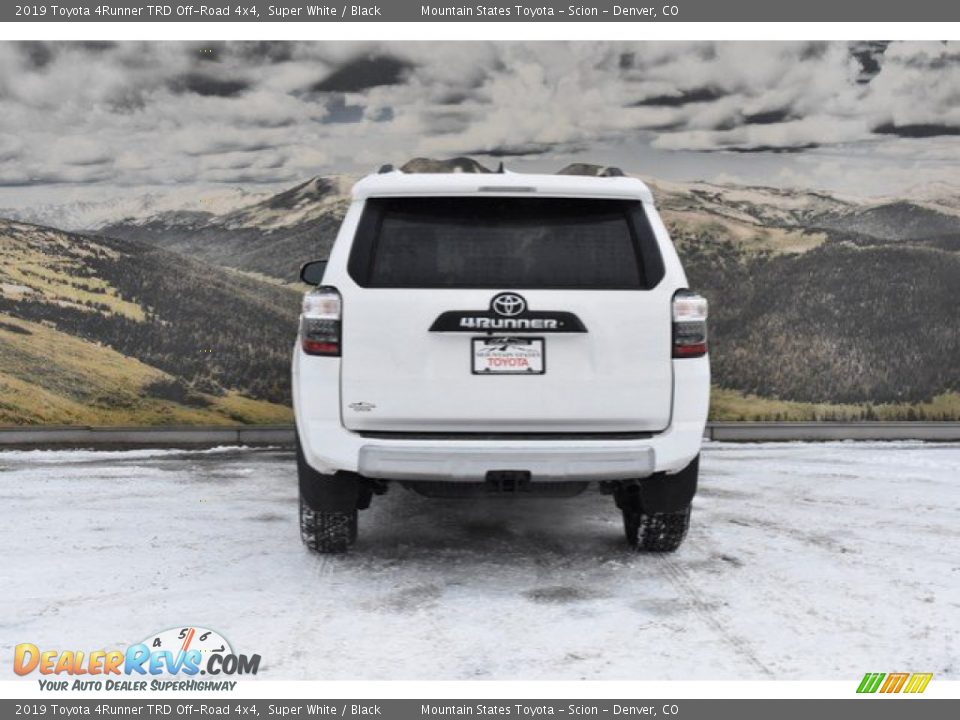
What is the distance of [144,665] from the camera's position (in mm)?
4305

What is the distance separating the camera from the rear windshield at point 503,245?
203 inches

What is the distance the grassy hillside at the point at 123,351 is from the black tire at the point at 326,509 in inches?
206

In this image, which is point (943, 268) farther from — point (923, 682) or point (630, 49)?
point (923, 682)

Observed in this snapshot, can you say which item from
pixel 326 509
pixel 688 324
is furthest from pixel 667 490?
pixel 326 509

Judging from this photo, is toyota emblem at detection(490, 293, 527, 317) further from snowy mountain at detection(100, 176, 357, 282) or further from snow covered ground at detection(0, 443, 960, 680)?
snowy mountain at detection(100, 176, 357, 282)

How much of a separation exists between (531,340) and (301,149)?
6.69 metres

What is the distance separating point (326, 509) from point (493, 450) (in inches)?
41.0

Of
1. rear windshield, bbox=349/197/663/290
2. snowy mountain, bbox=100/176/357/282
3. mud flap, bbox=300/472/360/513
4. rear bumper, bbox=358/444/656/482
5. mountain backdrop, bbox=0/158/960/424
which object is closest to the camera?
rear bumper, bbox=358/444/656/482

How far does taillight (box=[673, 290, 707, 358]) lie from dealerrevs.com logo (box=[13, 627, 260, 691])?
2362mm

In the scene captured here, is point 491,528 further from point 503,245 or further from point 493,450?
point 503,245

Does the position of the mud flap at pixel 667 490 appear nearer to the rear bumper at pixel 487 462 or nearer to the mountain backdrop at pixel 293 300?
the rear bumper at pixel 487 462

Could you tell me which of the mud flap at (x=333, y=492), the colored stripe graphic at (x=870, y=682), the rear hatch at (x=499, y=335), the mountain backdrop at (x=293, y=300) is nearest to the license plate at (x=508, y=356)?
the rear hatch at (x=499, y=335)

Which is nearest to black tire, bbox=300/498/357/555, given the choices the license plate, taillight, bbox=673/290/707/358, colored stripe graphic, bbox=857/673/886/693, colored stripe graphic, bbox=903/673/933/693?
the license plate

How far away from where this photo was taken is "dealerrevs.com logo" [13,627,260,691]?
4.16 metres
